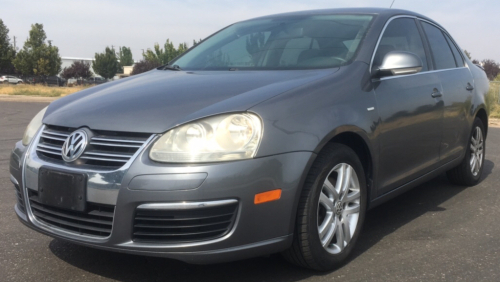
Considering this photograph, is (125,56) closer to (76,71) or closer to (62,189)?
(76,71)

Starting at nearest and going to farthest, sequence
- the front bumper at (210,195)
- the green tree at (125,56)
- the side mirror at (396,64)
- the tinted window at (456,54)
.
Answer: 1. the front bumper at (210,195)
2. the side mirror at (396,64)
3. the tinted window at (456,54)
4. the green tree at (125,56)

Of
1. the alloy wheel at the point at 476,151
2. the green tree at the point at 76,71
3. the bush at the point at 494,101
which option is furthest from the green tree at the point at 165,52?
the alloy wheel at the point at 476,151

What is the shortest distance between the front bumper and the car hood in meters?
0.26

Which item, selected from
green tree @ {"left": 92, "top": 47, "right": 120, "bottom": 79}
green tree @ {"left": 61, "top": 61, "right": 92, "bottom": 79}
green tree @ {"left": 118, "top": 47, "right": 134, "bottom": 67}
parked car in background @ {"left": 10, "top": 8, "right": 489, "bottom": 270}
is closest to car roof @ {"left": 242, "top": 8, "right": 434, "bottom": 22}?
parked car in background @ {"left": 10, "top": 8, "right": 489, "bottom": 270}

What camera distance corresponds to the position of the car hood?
2672mm

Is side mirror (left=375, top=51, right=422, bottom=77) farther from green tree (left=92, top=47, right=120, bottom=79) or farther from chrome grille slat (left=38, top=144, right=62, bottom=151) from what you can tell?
green tree (left=92, top=47, right=120, bottom=79)

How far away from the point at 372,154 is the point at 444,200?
1.82 m

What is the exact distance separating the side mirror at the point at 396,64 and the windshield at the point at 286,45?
0.21 metres

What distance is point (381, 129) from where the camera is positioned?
3332 mm

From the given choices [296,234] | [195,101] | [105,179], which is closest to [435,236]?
[296,234]

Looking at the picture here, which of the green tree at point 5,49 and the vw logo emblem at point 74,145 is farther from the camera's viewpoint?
the green tree at point 5,49

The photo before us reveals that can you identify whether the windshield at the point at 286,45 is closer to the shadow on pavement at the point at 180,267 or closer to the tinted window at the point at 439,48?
the tinted window at the point at 439,48

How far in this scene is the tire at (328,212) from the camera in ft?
9.11

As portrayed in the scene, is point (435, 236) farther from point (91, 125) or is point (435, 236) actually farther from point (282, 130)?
point (91, 125)
